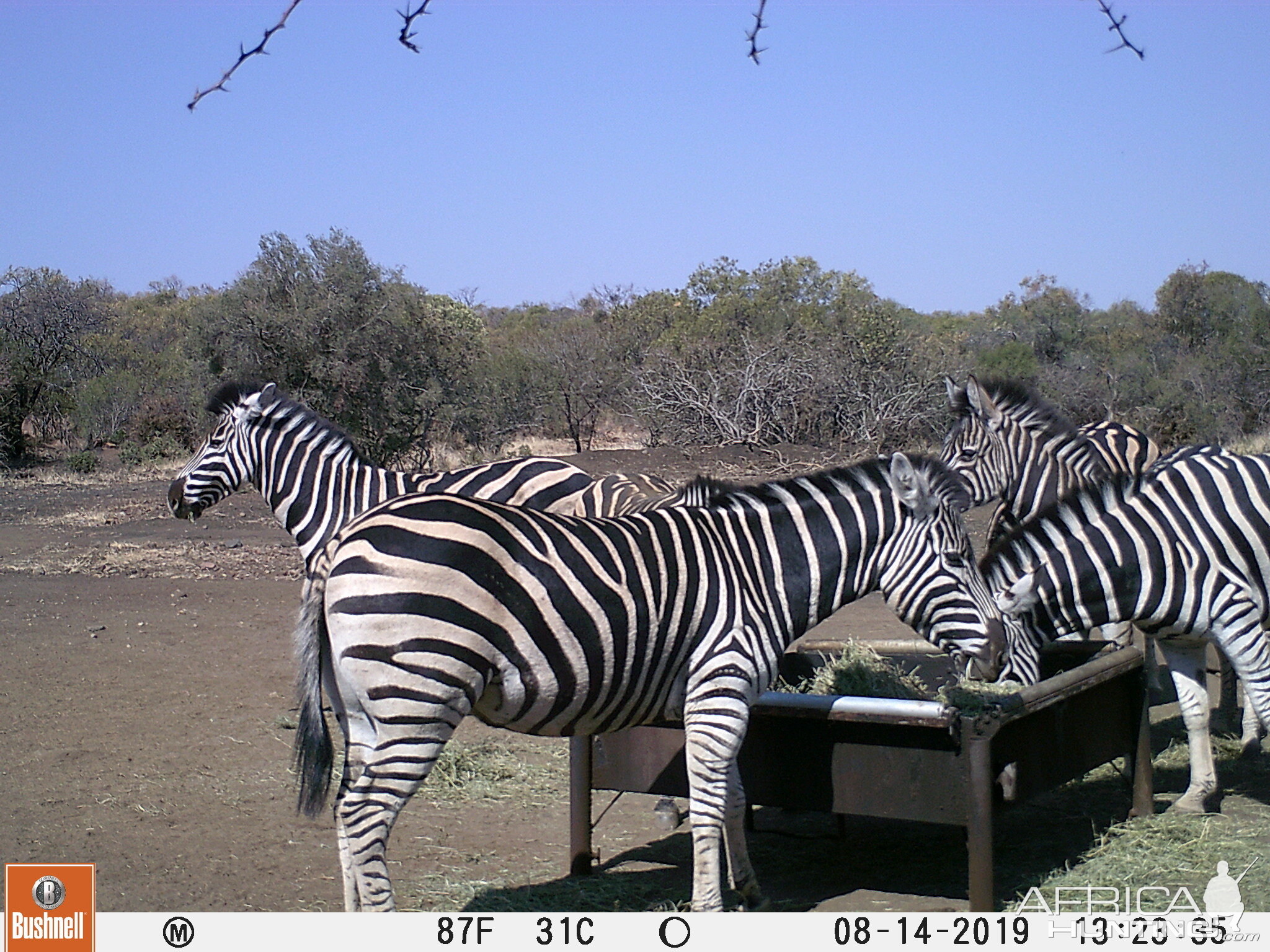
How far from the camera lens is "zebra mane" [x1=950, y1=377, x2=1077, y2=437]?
7203mm

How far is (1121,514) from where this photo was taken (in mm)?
5152

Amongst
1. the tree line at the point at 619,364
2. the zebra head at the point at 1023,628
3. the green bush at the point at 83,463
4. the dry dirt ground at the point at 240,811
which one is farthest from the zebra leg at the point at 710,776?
the green bush at the point at 83,463

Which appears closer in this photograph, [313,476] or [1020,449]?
[313,476]

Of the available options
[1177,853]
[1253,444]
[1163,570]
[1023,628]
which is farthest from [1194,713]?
[1253,444]

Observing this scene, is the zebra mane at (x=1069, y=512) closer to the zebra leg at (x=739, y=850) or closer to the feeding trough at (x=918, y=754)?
the feeding trough at (x=918, y=754)

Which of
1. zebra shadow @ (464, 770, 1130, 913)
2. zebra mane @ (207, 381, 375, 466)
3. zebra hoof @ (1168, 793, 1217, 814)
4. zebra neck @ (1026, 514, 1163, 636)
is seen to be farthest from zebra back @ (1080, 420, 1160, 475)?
zebra mane @ (207, 381, 375, 466)

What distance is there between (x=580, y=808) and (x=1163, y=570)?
2.83m

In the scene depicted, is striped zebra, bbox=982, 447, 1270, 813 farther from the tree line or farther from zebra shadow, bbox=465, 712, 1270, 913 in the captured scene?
the tree line

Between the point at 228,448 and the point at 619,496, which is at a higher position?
the point at 228,448

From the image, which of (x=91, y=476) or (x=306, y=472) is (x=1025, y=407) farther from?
(x=91, y=476)

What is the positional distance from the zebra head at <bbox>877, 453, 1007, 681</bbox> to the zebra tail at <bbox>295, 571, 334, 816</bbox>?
214 cm

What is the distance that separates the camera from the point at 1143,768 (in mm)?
4914

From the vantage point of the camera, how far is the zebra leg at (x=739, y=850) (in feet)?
13.7

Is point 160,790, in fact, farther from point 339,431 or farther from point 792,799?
point 792,799
